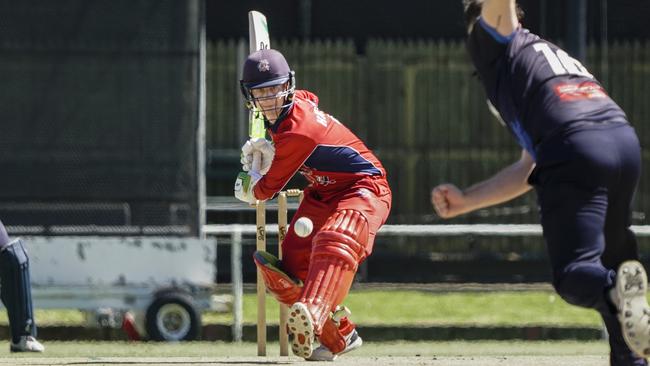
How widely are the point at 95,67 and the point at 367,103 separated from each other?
392cm

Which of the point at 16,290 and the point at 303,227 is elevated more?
the point at 303,227

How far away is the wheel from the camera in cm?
1149

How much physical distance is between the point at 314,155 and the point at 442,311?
5542 mm

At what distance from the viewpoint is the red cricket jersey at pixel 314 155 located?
8.37 meters

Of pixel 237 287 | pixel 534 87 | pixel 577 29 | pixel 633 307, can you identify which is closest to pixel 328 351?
pixel 237 287

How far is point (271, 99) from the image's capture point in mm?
8484

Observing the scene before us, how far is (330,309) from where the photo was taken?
827 cm

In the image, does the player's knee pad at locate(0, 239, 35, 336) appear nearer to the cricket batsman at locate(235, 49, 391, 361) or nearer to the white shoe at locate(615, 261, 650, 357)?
the cricket batsman at locate(235, 49, 391, 361)

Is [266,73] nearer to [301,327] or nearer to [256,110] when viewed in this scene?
[256,110]

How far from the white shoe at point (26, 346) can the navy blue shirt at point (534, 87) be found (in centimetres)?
473

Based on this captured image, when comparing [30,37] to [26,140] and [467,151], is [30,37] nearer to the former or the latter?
[26,140]

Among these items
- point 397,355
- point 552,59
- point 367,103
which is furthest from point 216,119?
point 552,59

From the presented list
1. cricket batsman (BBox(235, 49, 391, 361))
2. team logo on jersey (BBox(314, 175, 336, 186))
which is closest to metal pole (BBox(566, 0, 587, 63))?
cricket batsman (BBox(235, 49, 391, 361))

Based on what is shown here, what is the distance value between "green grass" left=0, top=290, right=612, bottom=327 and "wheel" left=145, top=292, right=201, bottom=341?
2.75 feet
